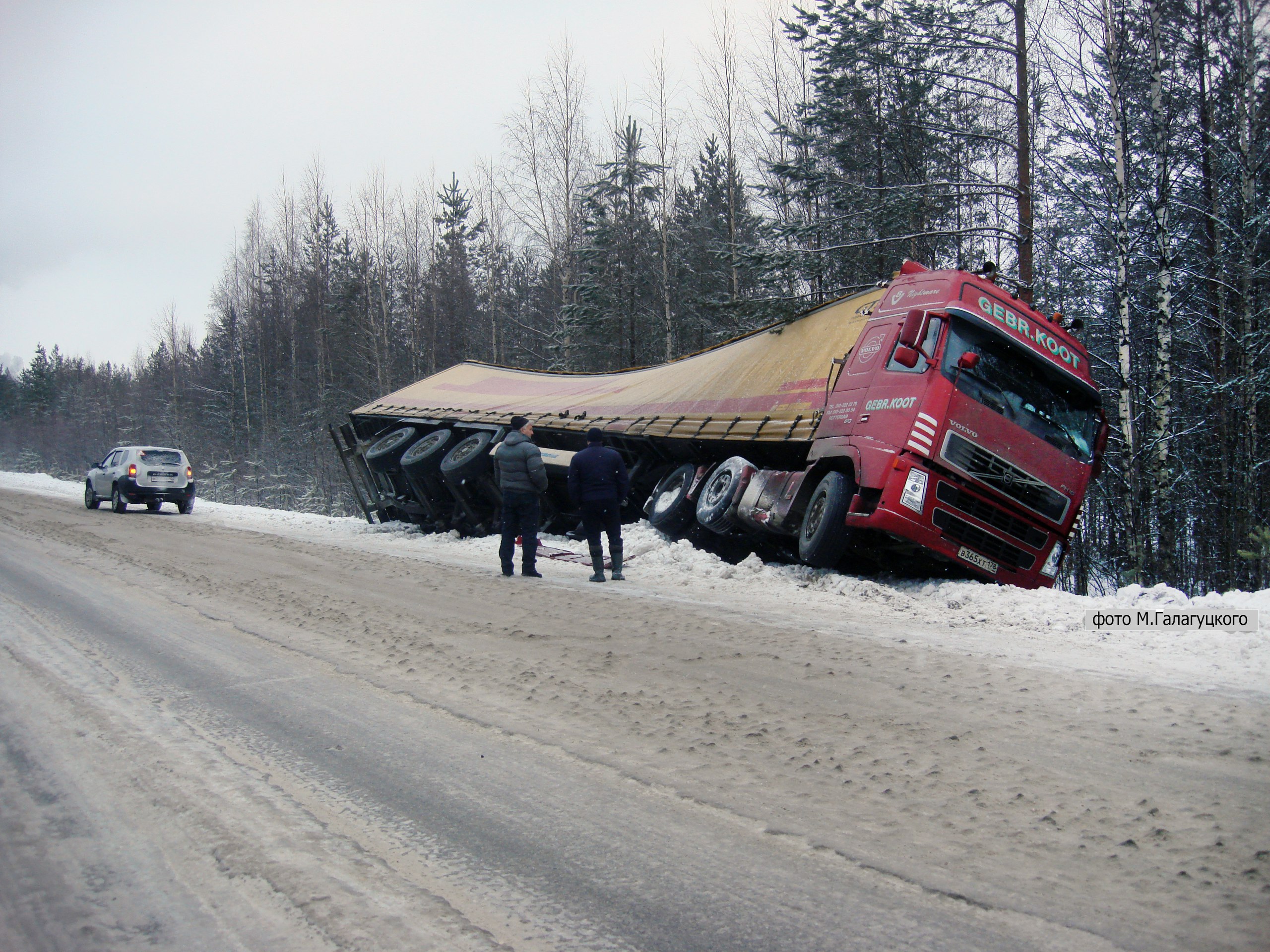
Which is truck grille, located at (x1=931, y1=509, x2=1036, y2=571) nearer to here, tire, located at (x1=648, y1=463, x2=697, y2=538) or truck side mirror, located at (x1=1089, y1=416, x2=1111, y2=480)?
truck side mirror, located at (x1=1089, y1=416, x2=1111, y2=480)

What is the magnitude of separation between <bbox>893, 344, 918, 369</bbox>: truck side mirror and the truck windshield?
0.94ft

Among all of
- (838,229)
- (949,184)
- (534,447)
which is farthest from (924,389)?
(838,229)

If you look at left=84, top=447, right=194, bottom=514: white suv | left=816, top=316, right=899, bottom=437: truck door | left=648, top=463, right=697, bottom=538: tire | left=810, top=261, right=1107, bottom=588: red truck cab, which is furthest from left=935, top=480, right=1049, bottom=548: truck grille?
left=84, top=447, right=194, bottom=514: white suv

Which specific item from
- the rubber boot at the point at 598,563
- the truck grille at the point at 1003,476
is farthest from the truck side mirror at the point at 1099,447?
the rubber boot at the point at 598,563

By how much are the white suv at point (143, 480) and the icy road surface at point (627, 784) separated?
49.5 ft

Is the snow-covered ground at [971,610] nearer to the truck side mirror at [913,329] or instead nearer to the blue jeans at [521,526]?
the blue jeans at [521,526]

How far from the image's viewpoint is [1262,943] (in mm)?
2324

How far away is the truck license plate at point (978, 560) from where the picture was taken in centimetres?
825

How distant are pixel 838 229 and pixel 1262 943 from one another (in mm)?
19926

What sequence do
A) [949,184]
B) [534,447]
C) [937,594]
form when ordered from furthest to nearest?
[949,184] < [534,447] < [937,594]

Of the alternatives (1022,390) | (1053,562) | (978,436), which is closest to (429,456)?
(978,436)

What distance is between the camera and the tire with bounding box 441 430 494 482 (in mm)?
14188

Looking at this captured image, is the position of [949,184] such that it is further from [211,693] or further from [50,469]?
[50,469]

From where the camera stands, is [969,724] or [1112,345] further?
[1112,345]
